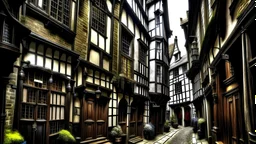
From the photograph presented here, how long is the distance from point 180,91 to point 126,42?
1715cm

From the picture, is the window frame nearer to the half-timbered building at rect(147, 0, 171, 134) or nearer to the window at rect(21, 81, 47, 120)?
the half-timbered building at rect(147, 0, 171, 134)

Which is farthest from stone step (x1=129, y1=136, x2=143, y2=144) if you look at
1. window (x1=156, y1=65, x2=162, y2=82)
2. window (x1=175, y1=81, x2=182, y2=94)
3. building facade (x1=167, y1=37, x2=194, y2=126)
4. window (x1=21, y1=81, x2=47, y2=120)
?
window (x1=175, y1=81, x2=182, y2=94)

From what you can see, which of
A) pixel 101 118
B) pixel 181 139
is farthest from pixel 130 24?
pixel 181 139

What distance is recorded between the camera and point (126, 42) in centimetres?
1570

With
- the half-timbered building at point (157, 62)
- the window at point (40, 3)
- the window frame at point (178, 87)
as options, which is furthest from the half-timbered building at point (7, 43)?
the window frame at point (178, 87)

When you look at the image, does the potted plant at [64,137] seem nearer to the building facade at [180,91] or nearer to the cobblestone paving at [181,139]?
the cobblestone paving at [181,139]

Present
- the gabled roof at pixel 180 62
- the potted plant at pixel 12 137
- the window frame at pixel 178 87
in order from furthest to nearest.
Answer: the window frame at pixel 178 87, the gabled roof at pixel 180 62, the potted plant at pixel 12 137

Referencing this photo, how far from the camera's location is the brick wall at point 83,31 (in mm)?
9767

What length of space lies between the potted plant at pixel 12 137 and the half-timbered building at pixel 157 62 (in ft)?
46.5

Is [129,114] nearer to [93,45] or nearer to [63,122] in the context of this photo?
[93,45]

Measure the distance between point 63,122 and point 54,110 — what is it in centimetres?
79

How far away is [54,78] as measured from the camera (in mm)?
7910

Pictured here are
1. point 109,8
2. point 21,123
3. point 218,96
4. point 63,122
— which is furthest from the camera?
point 109,8

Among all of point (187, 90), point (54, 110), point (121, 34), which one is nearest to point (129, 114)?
point (121, 34)
